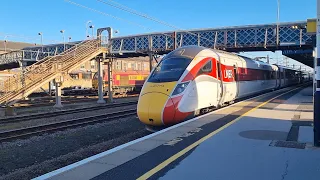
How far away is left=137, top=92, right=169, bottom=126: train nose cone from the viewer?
10.5 meters

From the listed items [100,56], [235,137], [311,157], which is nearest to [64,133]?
[235,137]

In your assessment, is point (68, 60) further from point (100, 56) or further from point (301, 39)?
point (301, 39)

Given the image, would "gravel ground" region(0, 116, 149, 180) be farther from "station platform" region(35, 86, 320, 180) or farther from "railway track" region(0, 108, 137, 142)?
"station platform" region(35, 86, 320, 180)

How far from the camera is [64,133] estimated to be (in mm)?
12750

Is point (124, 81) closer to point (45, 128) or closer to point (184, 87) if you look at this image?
point (45, 128)

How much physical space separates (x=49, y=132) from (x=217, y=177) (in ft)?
32.3

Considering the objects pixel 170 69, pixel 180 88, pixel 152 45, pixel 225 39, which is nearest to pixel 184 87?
pixel 180 88

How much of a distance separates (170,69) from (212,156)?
6.34 meters

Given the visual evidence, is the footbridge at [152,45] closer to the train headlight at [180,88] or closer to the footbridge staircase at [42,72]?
the footbridge staircase at [42,72]

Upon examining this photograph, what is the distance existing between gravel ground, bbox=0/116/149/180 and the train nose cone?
1.06 meters

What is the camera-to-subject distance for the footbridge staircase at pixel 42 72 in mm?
22219

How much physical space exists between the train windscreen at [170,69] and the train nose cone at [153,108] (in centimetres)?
91

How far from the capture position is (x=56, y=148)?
10117 millimetres

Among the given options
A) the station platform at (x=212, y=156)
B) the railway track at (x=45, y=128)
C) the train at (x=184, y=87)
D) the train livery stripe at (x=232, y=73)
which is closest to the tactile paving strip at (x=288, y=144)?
the station platform at (x=212, y=156)
